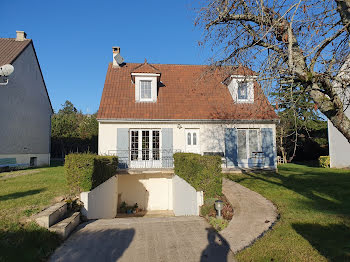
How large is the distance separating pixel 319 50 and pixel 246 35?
1831 millimetres

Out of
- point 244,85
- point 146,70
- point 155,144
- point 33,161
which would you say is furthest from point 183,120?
point 33,161

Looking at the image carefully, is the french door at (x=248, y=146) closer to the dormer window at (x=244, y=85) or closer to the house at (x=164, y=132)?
the house at (x=164, y=132)

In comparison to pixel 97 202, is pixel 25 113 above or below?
above

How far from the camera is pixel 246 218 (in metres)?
6.41

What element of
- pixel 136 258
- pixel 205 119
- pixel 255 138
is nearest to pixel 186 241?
pixel 136 258

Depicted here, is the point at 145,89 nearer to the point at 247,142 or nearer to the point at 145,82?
the point at 145,82

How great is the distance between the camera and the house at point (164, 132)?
44.5 ft

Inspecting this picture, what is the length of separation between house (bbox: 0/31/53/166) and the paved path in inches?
525

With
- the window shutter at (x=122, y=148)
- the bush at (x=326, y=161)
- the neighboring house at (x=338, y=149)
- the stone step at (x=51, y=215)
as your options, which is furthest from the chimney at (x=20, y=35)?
the bush at (x=326, y=161)

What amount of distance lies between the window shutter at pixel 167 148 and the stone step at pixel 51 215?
25.9ft

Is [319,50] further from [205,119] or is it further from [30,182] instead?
[30,182]

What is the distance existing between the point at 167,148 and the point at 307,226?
30.0ft

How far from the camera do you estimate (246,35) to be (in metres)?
5.71

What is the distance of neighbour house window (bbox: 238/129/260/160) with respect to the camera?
1458 centimetres
